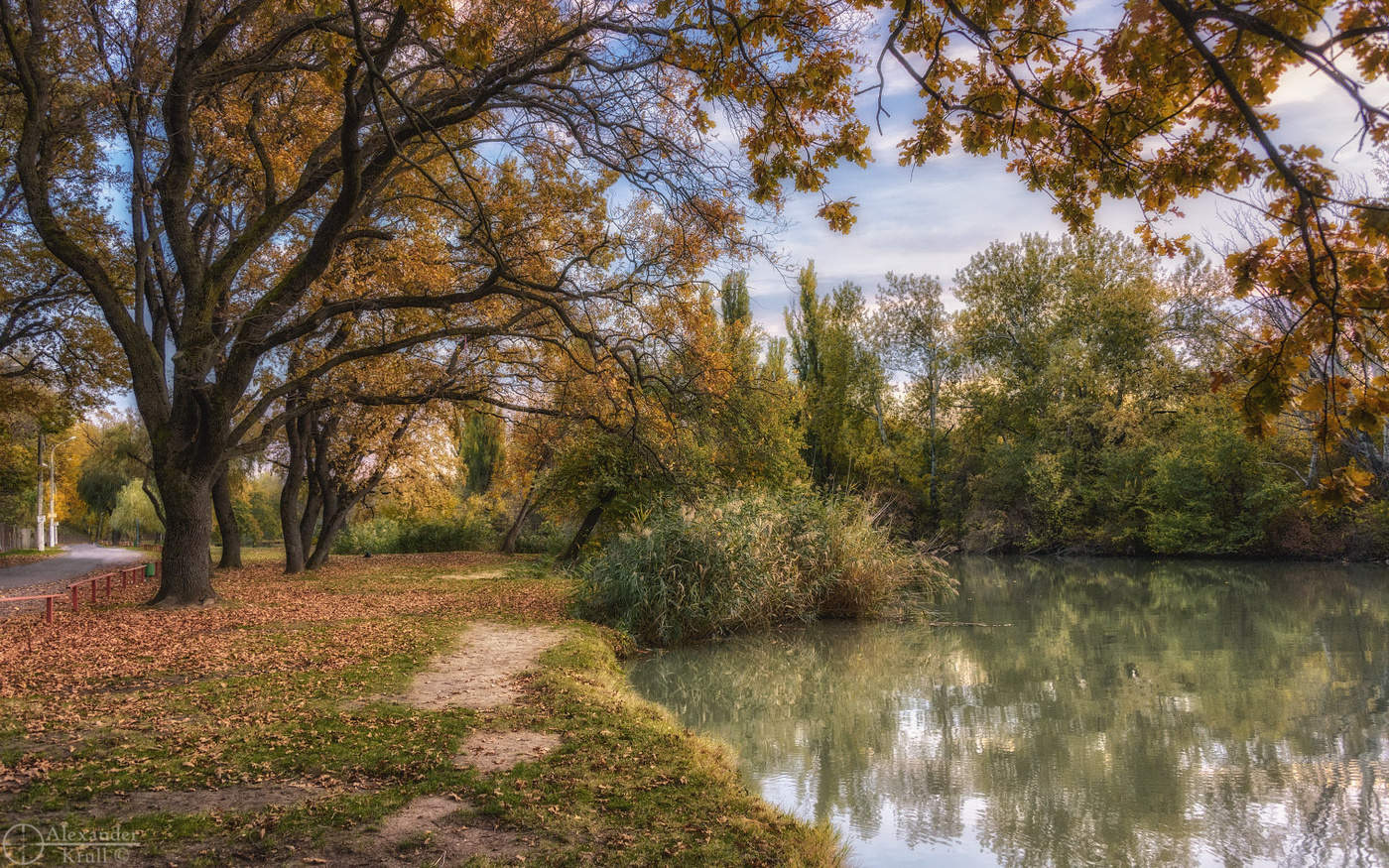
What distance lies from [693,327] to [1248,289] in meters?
9.50

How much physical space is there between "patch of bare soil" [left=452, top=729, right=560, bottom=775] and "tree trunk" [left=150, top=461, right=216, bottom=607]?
24.1ft

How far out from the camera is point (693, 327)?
1233 cm

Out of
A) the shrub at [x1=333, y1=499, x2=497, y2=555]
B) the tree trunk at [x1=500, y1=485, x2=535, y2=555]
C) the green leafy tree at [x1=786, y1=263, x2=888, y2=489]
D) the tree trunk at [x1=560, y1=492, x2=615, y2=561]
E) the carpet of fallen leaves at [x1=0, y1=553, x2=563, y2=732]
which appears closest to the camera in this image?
the carpet of fallen leaves at [x1=0, y1=553, x2=563, y2=732]

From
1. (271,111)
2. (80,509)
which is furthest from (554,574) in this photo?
(80,509)

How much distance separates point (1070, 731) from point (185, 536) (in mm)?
11008

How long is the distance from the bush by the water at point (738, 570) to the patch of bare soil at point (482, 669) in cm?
146

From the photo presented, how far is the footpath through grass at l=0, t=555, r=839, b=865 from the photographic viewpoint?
3732mm

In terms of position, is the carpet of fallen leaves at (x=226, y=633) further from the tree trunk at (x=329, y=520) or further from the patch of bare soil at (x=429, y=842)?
the tree trunk at (x=329, y=520)

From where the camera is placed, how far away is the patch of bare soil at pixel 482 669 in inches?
265

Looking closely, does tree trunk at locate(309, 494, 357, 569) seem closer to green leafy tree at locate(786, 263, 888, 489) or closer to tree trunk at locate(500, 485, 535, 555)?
tree trunk at locate(500, 485, 535, 555)

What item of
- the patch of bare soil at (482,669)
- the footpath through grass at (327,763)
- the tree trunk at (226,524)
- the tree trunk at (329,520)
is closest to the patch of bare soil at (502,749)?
the footpath through grass at (327,763)

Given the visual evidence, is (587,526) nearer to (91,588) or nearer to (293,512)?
(293,512)
